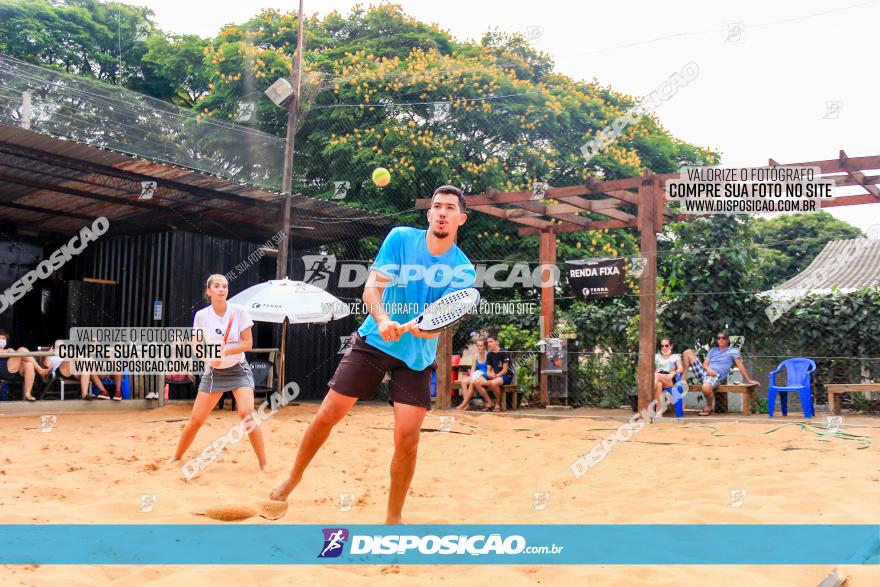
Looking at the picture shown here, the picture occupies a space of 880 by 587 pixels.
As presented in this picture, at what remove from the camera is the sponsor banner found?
12586 millimetres

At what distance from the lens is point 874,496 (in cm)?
462

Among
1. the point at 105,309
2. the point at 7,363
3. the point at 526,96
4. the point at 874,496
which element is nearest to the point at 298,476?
the point at 874,496

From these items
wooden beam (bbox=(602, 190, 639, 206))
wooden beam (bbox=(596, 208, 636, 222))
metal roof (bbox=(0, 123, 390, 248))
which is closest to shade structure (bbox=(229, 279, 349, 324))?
metal roof (bbox=(0, 123, 390, 248))

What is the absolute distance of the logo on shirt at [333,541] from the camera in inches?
126

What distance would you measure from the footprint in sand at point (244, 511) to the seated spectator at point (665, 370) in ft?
26.7

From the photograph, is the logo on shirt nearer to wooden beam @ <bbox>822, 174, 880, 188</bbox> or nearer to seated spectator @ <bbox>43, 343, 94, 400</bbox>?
seated spectator @ <bbox>43, 343, 94, 400</bbox>

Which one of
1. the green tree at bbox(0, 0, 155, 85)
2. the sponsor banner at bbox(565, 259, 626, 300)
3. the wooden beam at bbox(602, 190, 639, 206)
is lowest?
the sponsor banner at bbox(565, 259, 626, 300)

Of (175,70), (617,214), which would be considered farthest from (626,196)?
(175,70)

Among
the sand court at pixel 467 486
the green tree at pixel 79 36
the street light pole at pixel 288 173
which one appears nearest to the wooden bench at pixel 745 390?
the sand court at pixel 467 486

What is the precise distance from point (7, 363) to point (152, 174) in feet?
12.4

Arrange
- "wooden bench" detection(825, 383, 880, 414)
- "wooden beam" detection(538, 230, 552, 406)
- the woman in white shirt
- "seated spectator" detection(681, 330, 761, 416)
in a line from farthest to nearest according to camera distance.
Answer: "wooden beam" detection(538, 230, 552, 406), "seated spectator" detection(681, 330, 761, 416), "wooden bench" detection(825, 383, 880, 414), the woman in white shirt

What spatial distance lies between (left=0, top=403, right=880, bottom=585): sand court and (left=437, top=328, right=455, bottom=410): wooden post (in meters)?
3.57

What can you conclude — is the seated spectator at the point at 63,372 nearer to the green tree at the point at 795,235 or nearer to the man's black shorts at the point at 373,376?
the man's black shorts at the point at 373,376
